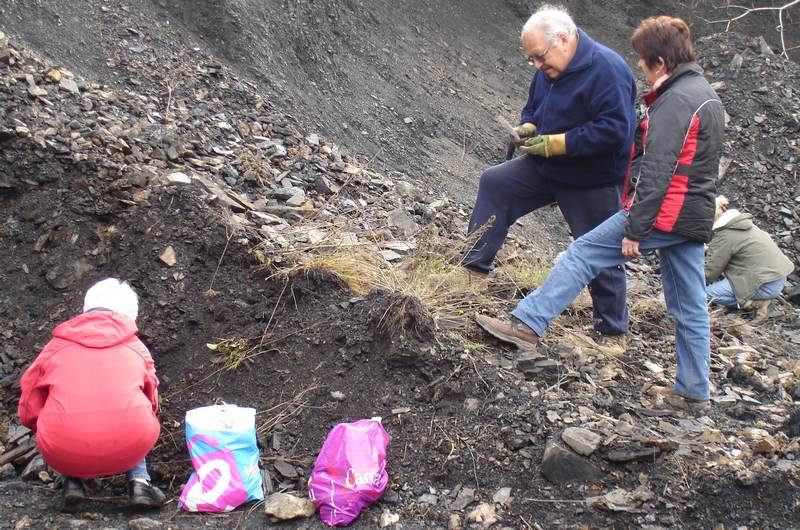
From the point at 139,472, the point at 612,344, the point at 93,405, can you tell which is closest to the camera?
the point at 93,405

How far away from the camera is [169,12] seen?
25.6 feet

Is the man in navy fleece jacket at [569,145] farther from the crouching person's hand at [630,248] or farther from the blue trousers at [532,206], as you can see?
the crouching person's hand at [630,248]

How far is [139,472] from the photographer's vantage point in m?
3.46

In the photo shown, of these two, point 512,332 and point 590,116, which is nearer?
point 512,332

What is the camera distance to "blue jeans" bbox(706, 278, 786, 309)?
21.9ft

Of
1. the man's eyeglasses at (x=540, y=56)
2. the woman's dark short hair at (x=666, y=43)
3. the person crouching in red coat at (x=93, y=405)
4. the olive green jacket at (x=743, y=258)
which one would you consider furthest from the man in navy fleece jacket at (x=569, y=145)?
the olive green jacket at (x=743, y=258)

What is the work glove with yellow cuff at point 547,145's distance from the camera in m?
4.23

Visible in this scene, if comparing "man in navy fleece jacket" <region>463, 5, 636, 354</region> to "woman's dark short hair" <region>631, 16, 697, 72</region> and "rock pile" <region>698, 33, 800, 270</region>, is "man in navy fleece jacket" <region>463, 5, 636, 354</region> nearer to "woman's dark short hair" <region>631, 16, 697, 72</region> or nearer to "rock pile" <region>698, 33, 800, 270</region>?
"woman's dark short hair" <region>631, 16, 697, 72</region>

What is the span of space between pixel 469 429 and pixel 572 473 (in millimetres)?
507

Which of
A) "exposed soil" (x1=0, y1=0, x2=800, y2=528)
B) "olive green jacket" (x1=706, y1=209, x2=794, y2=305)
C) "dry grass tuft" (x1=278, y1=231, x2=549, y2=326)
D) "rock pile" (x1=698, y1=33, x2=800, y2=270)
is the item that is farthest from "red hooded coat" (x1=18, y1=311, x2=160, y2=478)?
"rock pile" (x1=698, y1=33, x2=800, y2=270)

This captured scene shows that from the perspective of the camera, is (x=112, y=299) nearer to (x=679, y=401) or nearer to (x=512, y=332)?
(x=512, y=332)

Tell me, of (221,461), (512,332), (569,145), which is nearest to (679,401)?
(512,332)

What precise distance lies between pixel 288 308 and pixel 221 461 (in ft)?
3.92

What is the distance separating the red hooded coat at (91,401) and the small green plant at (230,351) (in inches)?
27.6
